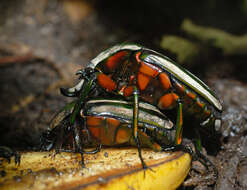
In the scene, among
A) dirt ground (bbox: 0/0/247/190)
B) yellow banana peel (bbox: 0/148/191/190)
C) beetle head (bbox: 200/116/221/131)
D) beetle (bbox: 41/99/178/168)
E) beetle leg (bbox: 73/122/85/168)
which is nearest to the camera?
yellow banana peel (bbox: 0/148/191/190)

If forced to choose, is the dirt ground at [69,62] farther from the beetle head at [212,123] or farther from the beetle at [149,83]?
the beetle at [149,83]

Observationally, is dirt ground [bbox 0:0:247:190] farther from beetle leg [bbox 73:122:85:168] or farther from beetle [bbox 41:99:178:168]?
beetle leg [bbox 73:122:85:168]

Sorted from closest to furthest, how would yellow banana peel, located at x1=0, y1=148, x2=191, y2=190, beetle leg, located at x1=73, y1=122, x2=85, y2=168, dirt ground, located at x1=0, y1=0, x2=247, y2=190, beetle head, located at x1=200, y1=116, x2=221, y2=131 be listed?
yellow banana peel, located at x1=0, y1=148, x2=191, y2=190 < beetle leg, located at x1=73, y1=122, x2=85, y2=168 < beetle head, located at x1=200, y1=116, x2=221, y2=131 < dirt ground, located at x1=0, y1=0, x2=247, y2=190

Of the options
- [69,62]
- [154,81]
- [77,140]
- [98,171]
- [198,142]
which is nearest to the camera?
[98,171]

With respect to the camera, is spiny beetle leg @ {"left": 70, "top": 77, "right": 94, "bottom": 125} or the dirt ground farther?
the dirt ground

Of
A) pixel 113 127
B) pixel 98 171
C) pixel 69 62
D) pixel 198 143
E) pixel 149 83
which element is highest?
pixel 69 62

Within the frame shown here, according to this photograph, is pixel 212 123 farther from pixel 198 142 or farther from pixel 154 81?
pixel 154 81

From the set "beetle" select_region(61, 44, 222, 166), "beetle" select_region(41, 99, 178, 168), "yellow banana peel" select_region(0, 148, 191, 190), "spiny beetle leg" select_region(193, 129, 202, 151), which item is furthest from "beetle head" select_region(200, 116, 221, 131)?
"yellow banana peel" select_region(0, 148, 191, 190)

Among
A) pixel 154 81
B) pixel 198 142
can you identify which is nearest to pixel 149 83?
pixel 154 81
